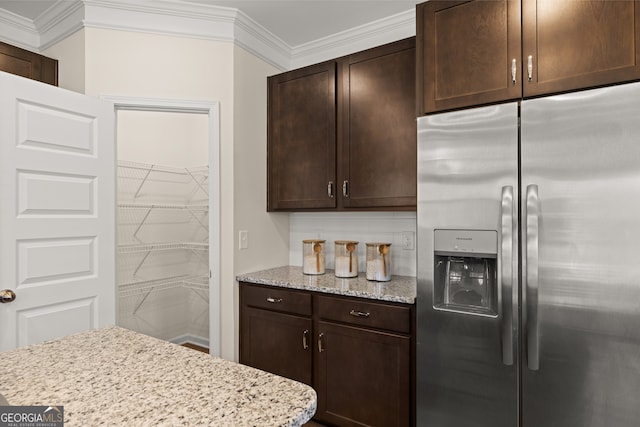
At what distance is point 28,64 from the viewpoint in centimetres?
229

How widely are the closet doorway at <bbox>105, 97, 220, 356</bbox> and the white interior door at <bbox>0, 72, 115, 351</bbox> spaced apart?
3.35 feet

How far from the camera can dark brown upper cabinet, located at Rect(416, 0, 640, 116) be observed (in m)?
1.41

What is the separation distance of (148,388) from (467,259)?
4.54 ft

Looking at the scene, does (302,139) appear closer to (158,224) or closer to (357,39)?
(357,39)

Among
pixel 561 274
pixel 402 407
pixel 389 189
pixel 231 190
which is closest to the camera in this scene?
pixel 561 274

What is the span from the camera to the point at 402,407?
1.90 metres

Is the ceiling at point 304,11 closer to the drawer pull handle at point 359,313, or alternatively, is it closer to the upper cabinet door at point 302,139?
the upper cabinet door at point 302,139

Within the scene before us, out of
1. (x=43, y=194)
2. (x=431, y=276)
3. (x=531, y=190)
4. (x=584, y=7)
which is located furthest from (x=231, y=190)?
(x=584, y=7)

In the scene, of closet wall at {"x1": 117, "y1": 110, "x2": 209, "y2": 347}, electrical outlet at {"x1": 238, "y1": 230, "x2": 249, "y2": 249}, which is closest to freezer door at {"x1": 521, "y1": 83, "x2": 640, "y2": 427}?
electrical outlet at {"x1": 238, "y1": 230, "x2": 249, "y2": 249}

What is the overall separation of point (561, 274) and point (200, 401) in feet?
4.53

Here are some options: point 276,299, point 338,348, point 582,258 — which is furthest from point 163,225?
point 582,258

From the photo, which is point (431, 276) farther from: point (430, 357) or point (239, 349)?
point (239, 349)

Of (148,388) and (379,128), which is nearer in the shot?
(148,388)

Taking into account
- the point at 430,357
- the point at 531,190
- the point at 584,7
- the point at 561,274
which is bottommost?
the point at 430,357
